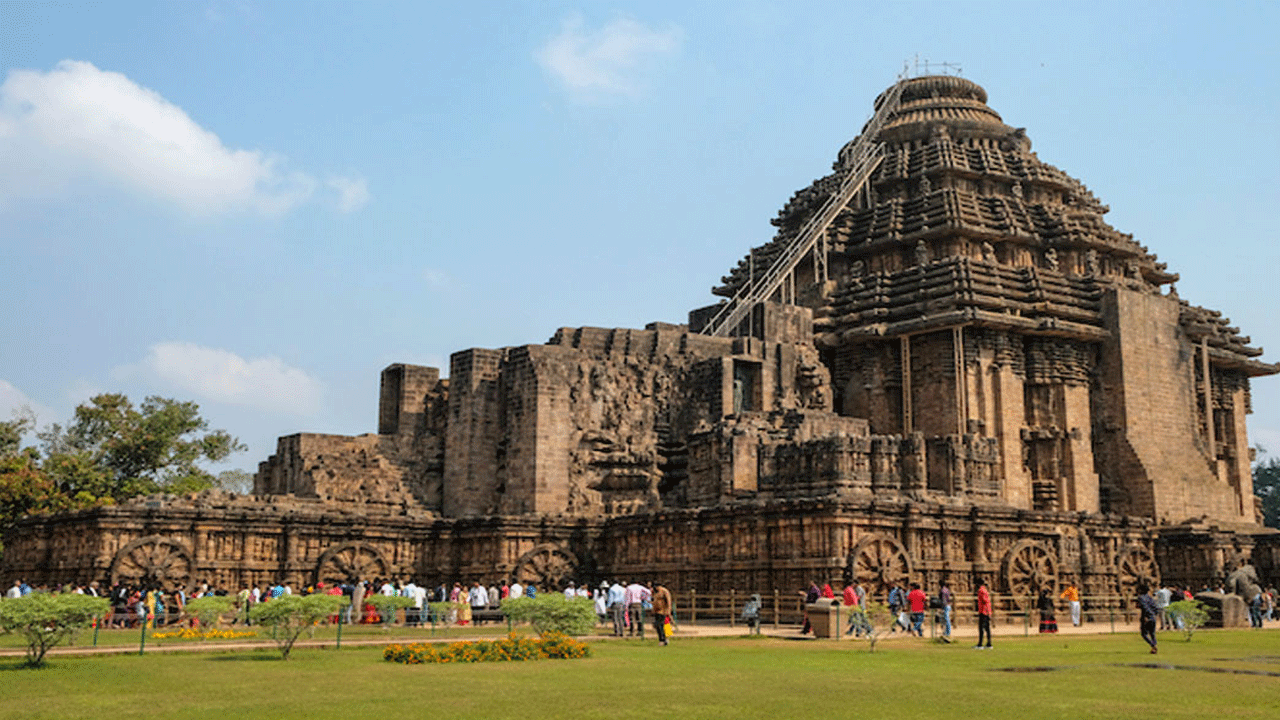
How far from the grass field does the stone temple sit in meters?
11.1

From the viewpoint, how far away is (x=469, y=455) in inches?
1747

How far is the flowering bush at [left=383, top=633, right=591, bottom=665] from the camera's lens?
65.2ft

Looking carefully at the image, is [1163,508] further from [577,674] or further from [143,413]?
[143,413]

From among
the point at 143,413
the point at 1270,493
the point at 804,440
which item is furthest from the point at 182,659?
the point at 1270,493

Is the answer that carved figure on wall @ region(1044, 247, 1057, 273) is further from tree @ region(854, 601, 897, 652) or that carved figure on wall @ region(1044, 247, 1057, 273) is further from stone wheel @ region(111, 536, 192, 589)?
stone wheel @ region(111, 536, 192, 589)

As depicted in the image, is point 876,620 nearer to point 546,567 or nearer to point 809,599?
point 809,599

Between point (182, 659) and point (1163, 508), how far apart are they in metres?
38.5

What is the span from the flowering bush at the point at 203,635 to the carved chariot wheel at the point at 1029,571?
19.7 metres

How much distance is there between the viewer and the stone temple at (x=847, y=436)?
34.6 m

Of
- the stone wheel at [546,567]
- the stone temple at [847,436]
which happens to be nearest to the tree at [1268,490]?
the stone temple at [847,436]

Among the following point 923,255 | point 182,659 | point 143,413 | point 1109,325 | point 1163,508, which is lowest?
point 182,659

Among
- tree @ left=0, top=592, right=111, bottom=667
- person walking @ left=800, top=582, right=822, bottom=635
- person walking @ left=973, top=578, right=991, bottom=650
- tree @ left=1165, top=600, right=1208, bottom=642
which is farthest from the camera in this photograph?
person walking @ left=800, top=582, right=822, bottom=635

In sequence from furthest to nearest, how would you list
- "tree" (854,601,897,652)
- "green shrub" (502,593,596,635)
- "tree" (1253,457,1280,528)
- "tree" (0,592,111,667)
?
"tree" (1253,457,1280,528) → "tree" (854,601,897,652) → "green shrub" (502,593,596,635) → "tree" (0,592,111,667)

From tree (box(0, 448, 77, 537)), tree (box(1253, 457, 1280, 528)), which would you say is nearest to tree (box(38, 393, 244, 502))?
tree (box(0, 448, 77, 537))
